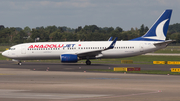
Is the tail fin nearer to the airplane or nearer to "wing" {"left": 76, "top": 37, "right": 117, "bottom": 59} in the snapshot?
A: the airplane

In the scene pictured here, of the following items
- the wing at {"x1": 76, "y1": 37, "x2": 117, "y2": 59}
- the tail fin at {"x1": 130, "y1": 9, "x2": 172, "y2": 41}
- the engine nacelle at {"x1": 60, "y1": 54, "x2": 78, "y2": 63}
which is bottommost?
the engine nacelle at {"x1": 60, "y1": 54, "x2": 78, "y2": 63}

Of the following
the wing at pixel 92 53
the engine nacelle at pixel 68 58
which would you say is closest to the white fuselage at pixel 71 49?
the wing at pixel 92 53

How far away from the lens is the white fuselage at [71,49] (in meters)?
46.1

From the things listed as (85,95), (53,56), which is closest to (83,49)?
(53,56)

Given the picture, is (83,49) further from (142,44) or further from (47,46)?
(142,44)

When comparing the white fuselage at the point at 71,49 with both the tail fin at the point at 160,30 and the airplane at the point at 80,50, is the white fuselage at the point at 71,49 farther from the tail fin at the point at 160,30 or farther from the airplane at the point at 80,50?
the tail fin at the point at 160,30

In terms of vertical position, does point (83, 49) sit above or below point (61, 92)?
above

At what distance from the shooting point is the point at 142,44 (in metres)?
46.8

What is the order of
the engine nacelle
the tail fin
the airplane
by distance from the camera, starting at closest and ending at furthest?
the engine nacelle
the airplane
the tail fin

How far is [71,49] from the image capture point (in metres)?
46.2

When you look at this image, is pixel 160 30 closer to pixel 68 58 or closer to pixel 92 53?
pixel 92 53

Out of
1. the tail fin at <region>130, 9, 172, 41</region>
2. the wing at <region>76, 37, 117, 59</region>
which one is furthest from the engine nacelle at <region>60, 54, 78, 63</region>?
the tail fin at <region>130, 9, 172, 41</region>

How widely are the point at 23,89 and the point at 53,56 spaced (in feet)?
86.8

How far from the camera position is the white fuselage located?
46062 millimetres
